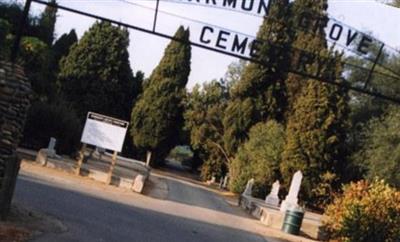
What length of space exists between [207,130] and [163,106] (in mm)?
4361

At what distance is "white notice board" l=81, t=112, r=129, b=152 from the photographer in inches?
1077

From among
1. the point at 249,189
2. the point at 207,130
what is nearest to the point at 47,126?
the point at 249,189

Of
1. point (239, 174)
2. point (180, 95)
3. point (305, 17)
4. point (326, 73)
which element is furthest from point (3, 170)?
point (180, 95)

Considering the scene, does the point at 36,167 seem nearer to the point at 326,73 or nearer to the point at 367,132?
the point at 326,73

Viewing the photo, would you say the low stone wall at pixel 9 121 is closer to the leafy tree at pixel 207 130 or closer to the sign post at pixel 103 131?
the sign post at pixel 103 131

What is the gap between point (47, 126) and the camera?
35.7 metres

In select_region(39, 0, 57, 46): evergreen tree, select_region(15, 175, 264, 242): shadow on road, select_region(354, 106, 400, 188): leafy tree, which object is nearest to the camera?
select_region(15, 175, 264, 242): shadow on road

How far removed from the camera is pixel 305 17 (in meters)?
12.6

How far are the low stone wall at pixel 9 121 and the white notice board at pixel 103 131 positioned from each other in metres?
15.4

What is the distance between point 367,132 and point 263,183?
784 cm

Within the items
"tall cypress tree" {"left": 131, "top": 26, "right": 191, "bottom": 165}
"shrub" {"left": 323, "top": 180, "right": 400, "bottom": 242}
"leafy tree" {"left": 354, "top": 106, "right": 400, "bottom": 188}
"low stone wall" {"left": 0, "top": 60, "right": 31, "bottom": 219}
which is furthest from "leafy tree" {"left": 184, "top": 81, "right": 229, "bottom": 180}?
"low stone wall" {"left": 0, "top": 60, "right": 31, "bottom": 219}

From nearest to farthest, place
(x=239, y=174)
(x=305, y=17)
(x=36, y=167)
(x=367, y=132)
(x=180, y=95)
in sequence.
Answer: (x=305, y=17)
(x=36, y=167)
(x=367, y=132)
(x=239, y=174)
(x=180, y=95)

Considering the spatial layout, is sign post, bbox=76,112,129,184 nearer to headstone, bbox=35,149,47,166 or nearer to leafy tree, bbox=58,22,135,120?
headstone, bbox=35,149,47,166

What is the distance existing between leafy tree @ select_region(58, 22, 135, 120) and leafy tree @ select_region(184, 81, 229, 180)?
5.87 meters
